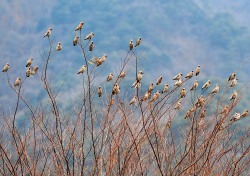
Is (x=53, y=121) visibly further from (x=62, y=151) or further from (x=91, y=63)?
(x=91, y=63)

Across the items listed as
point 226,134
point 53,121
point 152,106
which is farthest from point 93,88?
point 226,134

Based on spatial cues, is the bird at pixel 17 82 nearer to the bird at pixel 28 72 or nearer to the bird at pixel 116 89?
the bird at pixel 28 72

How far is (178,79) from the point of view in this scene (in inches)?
228

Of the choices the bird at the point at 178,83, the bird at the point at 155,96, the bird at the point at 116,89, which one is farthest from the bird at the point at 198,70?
the bird at the point at 116,89

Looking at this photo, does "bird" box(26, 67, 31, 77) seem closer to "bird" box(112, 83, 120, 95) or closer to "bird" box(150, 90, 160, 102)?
"bird" box(112, 83, 120, 95)

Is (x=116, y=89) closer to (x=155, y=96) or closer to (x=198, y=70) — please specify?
(x=155, y=96)

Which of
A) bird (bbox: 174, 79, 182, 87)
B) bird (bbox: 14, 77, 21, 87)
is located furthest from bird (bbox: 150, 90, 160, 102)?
bird (bbox: 14, 77, 21, 87)

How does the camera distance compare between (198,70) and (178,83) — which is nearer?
(178,83)

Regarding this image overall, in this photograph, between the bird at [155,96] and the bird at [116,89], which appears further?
the bird at [155,96]

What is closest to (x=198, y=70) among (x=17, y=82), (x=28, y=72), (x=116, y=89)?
(x=116, y=89)

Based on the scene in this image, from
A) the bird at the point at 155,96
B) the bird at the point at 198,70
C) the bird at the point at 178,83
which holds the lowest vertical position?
the bird at the point at 178,83

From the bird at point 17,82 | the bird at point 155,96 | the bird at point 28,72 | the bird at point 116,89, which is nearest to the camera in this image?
the bird at point 116,89

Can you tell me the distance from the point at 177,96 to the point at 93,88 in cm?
139

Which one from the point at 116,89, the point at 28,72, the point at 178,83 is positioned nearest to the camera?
the point at 116,89
